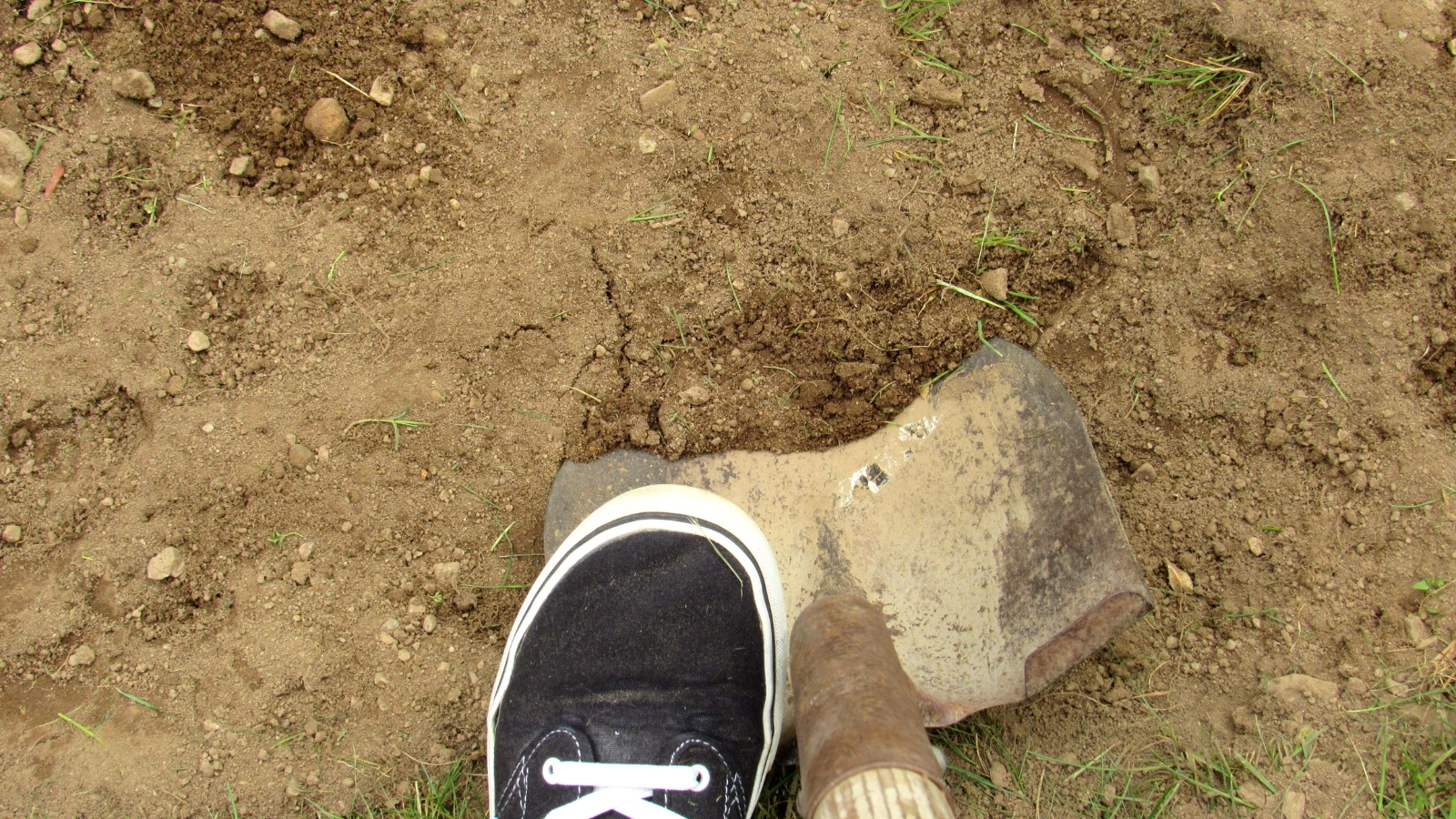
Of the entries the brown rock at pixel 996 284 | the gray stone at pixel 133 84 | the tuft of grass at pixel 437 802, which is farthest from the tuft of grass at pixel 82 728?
the brown rock at pixel 996 284

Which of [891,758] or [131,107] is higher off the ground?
[131,107]

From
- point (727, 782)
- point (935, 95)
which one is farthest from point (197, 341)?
point (935, 95)

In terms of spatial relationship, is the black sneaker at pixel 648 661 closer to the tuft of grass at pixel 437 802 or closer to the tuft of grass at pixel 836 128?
the tuft of grass at pixel 437 802

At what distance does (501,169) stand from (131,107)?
802 mm

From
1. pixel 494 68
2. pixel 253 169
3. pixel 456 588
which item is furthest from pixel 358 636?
pixel 494 68

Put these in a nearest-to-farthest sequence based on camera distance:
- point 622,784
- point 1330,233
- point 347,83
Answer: point 622,784 < point 1330,233 < point 347,83

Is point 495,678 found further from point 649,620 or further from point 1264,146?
point 1264,146

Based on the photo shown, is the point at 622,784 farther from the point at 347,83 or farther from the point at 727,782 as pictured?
the point at 347,83

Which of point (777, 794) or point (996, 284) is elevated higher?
point (996, 284)

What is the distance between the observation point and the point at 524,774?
1.55 metres

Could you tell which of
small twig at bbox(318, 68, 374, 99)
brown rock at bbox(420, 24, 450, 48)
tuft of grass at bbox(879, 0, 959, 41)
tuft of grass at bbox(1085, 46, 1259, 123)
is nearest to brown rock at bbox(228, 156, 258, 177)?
small twig at bbox(318, 68, 374, 99)

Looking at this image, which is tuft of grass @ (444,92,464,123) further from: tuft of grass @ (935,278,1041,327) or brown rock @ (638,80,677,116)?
tuft of grass @ (935,278,1041,327)

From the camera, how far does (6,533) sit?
5.25 ft

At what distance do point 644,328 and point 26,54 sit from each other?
143 cm
